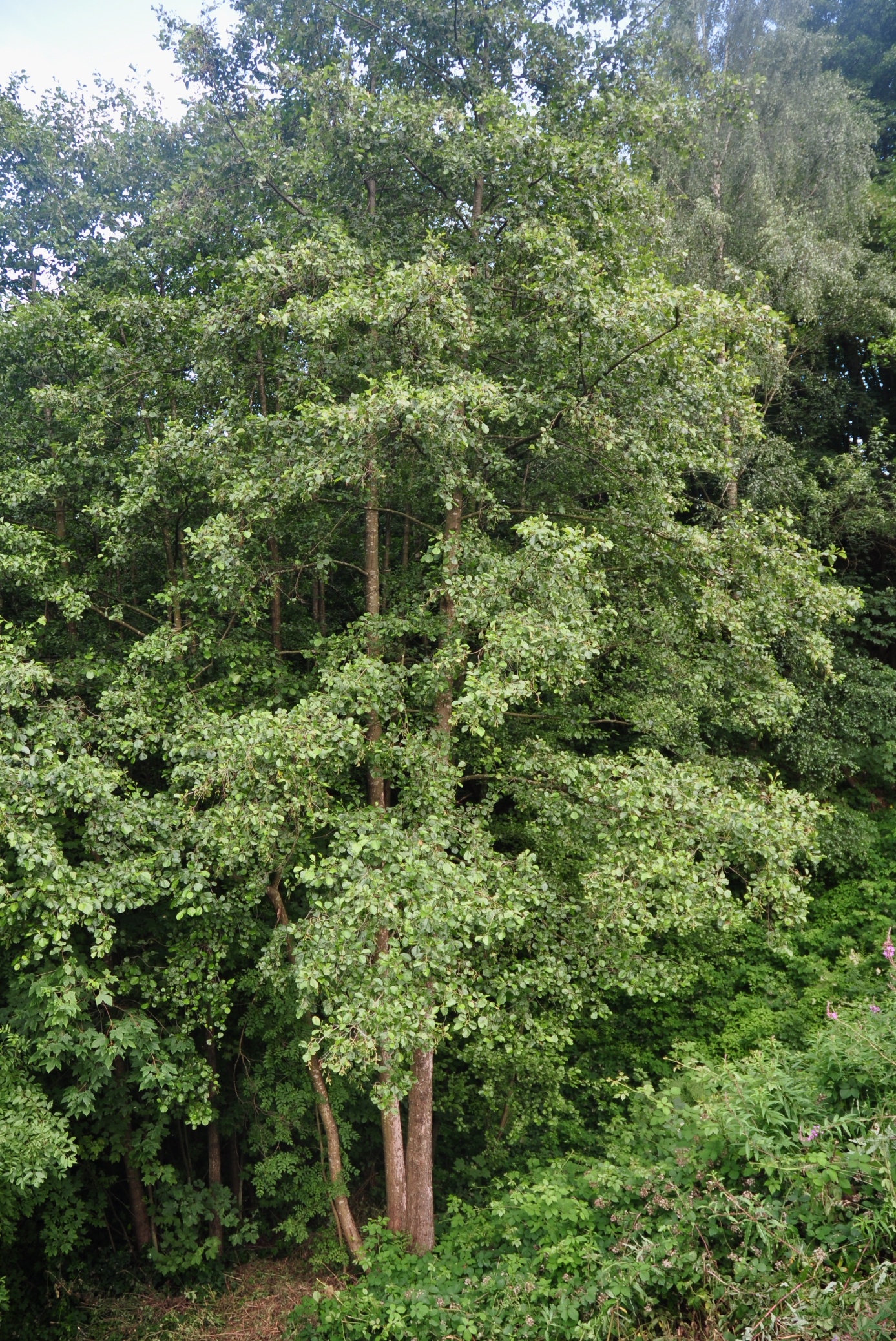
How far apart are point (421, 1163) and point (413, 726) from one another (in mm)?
3812

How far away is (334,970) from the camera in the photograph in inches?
207

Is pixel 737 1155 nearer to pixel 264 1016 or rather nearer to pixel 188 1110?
pixel 188 1110

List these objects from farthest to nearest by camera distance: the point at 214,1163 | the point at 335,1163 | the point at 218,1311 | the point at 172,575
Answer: the point at 214,1163, the point at 172,575, the point at 218,1311, the point at 335,1163

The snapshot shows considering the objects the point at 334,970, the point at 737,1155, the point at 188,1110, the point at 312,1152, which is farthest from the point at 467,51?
the point at 312,1152

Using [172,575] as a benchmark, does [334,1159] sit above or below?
below

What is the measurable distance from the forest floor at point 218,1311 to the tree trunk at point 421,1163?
116 centimetres

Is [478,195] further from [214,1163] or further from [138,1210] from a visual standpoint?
[138,1210]

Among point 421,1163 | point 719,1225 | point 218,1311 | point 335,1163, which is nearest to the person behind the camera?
point 719,1225

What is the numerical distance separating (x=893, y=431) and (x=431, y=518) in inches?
402

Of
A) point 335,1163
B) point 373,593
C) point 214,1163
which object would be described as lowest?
point 214,1163

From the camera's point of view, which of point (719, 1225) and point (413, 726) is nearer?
point (719, 1225)

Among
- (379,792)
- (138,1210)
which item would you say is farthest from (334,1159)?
(379,792)

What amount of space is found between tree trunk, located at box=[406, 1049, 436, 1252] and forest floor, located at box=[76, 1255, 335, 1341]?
116cm

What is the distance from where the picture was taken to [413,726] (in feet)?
24.3
